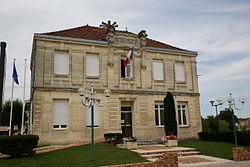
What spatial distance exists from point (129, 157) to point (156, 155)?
195 cm

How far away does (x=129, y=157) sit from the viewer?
33.9 feet

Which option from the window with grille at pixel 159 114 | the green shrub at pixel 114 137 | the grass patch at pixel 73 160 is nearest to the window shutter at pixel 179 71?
the window with grille at pixel 159 114

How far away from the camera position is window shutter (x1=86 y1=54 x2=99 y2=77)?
16750 millimetres

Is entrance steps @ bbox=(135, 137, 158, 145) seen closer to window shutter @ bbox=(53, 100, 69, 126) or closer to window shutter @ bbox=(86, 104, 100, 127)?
window shutter @ bbox=(86, 104, 100, 127)

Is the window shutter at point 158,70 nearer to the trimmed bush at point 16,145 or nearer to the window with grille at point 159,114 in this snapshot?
the window with grille at point 159,114

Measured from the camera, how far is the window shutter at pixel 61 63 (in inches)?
628

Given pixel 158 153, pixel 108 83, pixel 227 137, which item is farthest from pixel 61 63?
pixel 227 137

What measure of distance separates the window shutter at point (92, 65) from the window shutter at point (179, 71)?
6.75 meters

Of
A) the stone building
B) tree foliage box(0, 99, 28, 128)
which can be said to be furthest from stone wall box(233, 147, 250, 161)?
tree foliage box(0, 99, 28, 128)

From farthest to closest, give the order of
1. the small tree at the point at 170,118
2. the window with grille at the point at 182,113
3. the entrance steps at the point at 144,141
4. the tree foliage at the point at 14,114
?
the tree foliage at the point at 14,114 → the window with grille at the point at 182,113 → the small tree at the point at 170,118 → the entrance steps at the point at 144,141

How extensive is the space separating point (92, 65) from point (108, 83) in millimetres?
1707

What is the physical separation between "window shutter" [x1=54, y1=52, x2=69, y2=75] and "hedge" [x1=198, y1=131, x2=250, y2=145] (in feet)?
37.7

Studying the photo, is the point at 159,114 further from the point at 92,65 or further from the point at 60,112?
the point at 60,112

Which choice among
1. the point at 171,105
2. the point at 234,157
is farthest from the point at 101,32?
the point at 234,157
